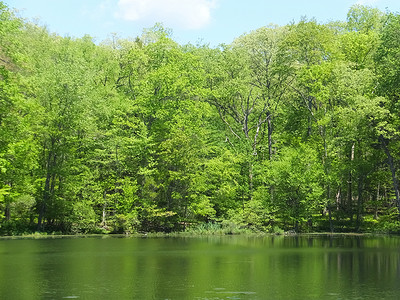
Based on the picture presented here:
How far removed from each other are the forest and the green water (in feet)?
56.2

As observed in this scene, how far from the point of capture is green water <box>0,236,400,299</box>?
1388cm

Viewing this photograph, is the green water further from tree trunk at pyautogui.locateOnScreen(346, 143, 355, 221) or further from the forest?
tree trunk at pyautogui.locateOnScreen(346, 143, 355, 221)

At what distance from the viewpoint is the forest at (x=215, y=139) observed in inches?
1689

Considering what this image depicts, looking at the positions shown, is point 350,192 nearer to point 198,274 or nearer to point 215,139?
point 215,139

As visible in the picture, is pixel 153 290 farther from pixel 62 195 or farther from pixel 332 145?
pixel 332 145

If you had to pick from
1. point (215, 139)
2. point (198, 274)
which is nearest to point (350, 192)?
point (215, 139)

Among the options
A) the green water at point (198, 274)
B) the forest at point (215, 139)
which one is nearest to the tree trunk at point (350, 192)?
the forest at point (215, 139)

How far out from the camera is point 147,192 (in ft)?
151

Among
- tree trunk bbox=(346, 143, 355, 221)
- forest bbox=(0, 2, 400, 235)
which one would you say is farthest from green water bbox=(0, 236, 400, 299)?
tree trunk bbox=(346, 143, 355, 221)

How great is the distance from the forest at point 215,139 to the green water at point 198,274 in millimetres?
17141

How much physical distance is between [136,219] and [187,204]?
475 centimetres

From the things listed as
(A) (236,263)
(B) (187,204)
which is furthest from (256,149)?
(A) (236,263)

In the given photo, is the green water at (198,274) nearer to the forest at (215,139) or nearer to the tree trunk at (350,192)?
the forest at (215,139)

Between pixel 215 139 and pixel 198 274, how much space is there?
3743cm
